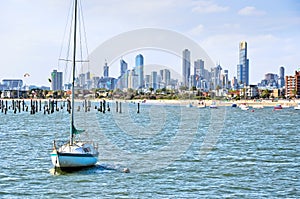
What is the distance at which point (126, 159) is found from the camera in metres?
46.6

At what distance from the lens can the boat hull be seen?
3769cm

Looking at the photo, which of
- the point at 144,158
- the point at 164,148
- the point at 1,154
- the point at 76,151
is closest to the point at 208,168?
the point at 144,158

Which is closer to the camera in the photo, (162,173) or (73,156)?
(73,156)

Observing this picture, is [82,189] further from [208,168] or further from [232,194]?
[208,168]

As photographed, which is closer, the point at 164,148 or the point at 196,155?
the point at 196,155

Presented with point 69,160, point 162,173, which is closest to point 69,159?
point 69,160

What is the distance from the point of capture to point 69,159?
125 feet

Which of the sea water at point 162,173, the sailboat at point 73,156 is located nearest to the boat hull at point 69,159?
the sailboat at point 73,156

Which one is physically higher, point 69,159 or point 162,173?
point 69,159

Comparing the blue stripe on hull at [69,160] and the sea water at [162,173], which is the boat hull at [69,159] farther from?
the sea water at [162,173]

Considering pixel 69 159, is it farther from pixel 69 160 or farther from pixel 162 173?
pixel 162 173

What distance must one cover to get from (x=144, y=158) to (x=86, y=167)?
9.21 meters

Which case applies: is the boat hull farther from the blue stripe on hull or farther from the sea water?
the sea water

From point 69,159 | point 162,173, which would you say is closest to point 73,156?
point 69,159
